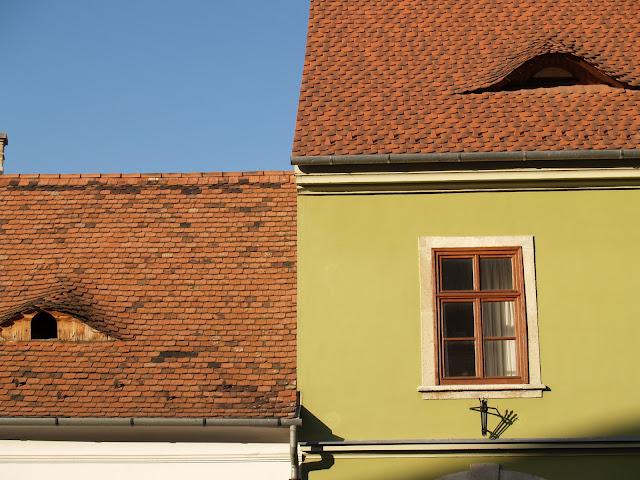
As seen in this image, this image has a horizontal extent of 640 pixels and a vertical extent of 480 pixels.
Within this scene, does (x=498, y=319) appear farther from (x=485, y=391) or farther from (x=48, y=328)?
(x=48, y=328)

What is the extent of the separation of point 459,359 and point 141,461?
3.67 meters

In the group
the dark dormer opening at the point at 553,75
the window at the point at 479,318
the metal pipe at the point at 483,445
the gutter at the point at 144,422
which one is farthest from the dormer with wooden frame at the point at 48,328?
the dark dormer opening at the point at 553,75

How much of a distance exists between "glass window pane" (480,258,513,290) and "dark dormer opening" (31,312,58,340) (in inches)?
200

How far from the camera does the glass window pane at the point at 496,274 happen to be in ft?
39.9

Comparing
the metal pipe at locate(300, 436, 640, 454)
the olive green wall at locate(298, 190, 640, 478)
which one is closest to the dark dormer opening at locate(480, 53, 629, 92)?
the olive green wall at locate(298, 190, 640, 478)

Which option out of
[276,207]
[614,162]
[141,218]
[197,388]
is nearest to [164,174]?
[141,218]

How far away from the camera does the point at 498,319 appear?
1209 cm

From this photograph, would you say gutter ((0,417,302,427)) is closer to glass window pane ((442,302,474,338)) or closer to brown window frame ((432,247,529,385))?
brown window frame ((432,247,529,385))

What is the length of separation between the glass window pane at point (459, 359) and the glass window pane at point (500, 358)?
155mm

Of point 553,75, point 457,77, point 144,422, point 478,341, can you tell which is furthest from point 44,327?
point 553,75

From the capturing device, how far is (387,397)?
11727 mm

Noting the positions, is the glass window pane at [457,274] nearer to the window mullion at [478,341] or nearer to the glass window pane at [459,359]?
the window mullion at [478,341]

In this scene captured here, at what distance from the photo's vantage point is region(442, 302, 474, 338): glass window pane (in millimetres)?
12031

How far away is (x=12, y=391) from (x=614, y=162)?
7.29m
